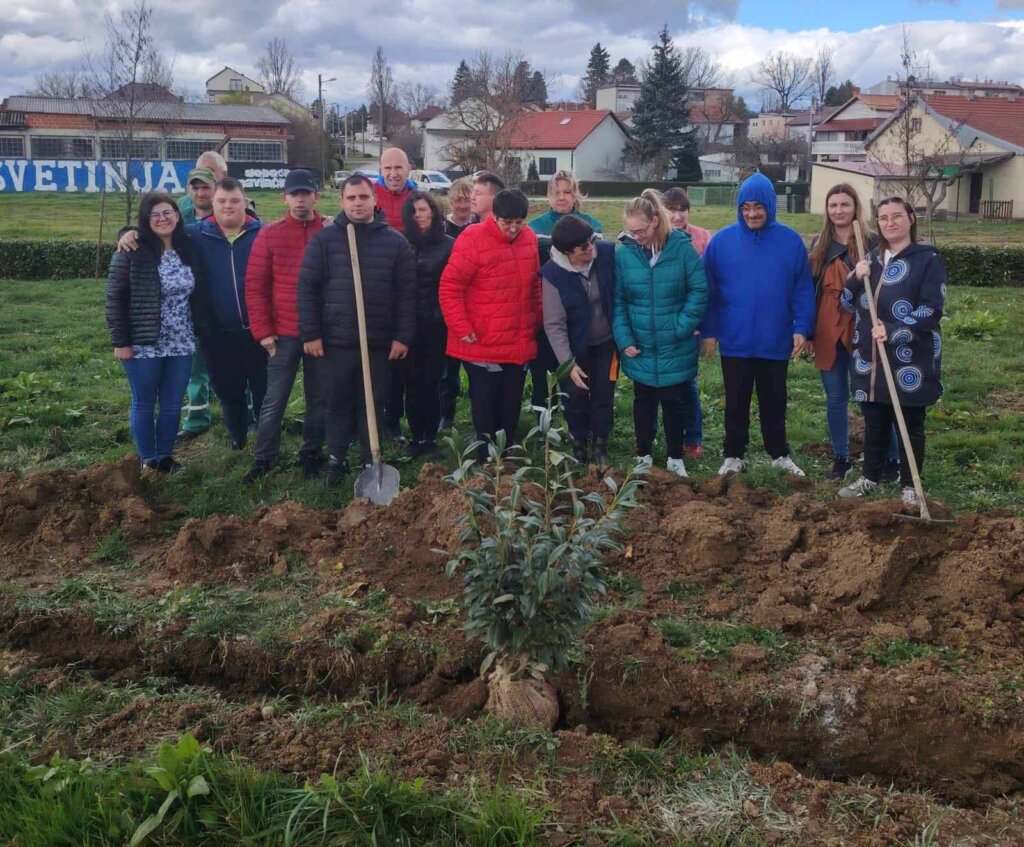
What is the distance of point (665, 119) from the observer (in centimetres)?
5438

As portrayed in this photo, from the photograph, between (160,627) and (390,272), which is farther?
(390,272)

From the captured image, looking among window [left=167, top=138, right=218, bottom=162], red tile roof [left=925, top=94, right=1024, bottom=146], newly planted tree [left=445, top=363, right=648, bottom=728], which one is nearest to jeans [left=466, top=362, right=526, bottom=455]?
newly planted tree [left=445, top=363, right=648, bottom=728]

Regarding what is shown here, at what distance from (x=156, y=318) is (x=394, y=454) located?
1758 millimetres

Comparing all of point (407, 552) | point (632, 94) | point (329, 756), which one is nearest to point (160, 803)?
point (329, 756)

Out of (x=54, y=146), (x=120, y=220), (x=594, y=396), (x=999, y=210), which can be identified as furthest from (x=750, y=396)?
(x=54, y=146)

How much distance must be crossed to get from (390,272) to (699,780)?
372 cm

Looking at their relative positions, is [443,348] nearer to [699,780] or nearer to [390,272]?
[390,272]

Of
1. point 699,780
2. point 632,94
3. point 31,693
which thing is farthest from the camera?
point 632,94

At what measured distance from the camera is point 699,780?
3266 millimetres

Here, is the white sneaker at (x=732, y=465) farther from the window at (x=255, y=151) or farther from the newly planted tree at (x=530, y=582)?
the window at (x=255, y=151)

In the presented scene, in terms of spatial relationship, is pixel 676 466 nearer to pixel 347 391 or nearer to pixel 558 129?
pixel 347 391

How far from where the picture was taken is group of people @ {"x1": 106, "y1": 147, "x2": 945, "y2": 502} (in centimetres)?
590

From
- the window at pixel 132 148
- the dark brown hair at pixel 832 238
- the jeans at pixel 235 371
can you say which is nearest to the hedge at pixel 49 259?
the window at pixel 132 148

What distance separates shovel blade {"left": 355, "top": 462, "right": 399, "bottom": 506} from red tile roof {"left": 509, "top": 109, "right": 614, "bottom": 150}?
51437mm
